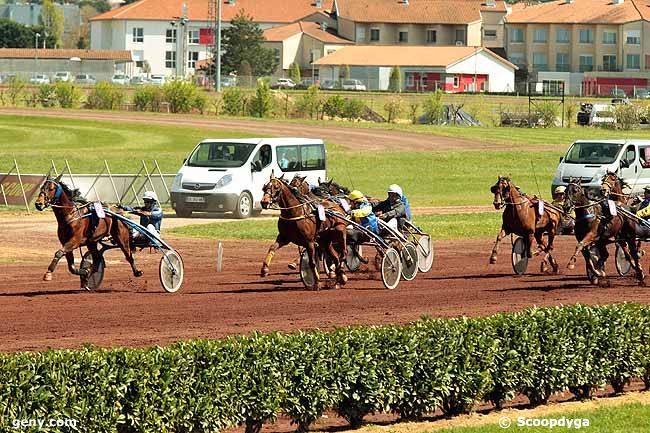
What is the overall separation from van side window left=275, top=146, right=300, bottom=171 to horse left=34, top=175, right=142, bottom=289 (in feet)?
46.9

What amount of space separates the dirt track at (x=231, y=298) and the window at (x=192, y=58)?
103 m

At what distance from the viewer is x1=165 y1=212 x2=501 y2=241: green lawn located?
29734 mm

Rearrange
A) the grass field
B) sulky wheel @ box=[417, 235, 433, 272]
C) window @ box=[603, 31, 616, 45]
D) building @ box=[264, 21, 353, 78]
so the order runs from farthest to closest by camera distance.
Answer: building @ box=[264, 21, 353, 78]
window @ box=[603, 31, 616, 45]
the grass field
sulky wheel @ box=[417, 235, 433, 272]

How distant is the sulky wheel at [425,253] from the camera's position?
2309 cm

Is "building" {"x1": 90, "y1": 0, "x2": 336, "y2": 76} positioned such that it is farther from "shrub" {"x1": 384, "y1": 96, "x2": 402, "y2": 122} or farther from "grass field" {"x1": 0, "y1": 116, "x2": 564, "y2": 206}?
"grass field" {"x1": 0, "y1": 116, "x2": 564, "y2": 206}

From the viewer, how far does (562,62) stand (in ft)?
375

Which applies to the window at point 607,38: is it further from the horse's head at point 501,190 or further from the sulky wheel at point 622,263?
the horse's head at point 501,190

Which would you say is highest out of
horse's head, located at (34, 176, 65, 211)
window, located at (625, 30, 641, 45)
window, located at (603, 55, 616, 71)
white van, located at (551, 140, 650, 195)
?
window, located at (625, 30, 641, 45)

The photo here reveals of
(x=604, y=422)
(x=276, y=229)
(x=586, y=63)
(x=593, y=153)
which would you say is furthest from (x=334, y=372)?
(x=586, y=63)

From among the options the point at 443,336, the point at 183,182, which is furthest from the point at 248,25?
the point at 443,336

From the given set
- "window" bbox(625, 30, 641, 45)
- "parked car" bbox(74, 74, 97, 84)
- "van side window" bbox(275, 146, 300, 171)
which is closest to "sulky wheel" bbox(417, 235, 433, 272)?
"van side window" bbox(275, 146, 300, 171)

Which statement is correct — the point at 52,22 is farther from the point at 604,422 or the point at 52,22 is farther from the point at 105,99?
the point at 604,422

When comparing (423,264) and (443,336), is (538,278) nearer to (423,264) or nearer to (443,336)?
(423,264)

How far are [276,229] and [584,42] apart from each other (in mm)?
86706
